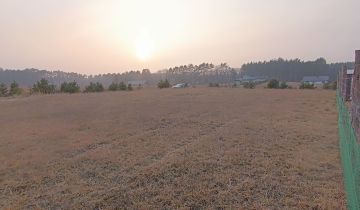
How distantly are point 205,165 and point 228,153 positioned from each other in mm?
1154

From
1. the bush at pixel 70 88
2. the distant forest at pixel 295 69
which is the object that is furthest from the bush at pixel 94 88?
the distant forest at pixel 295 69

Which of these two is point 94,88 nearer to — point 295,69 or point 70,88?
point 70,88

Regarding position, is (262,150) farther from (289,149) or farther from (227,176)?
(227,176)

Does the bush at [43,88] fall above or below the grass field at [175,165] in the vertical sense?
above

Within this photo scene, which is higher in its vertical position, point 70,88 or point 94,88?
point 70,88

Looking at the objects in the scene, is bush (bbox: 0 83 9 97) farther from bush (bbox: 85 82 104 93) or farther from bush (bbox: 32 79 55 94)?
bush (bbox: 85 82 104 93)

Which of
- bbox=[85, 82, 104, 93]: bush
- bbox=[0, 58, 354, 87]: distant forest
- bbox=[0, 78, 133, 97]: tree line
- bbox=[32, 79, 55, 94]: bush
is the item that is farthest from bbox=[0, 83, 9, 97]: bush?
bbox=[0, 58, 354, 87]: distant forest

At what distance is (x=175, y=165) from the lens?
7297 millimetres

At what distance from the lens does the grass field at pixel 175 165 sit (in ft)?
18.2

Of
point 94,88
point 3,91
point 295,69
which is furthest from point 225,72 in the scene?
point 3,91

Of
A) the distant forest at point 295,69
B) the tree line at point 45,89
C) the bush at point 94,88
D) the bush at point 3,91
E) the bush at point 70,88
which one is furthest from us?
the distant forest at point 295,69

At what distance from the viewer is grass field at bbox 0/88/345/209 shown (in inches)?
218

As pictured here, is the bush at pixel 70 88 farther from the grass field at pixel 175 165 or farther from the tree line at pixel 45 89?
the grass field at pixel 175 165

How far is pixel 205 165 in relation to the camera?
7.27 metres
